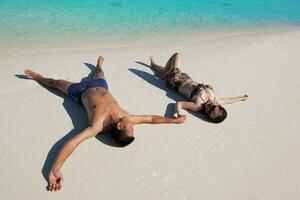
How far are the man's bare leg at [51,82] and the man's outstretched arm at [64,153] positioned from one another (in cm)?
121

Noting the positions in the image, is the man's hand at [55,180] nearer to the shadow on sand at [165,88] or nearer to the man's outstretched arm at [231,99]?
the shadow on sand at [165,88]

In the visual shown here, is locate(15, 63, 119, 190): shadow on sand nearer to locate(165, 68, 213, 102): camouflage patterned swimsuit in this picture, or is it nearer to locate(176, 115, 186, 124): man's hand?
locate(176, 115, 186, 124): man's hand

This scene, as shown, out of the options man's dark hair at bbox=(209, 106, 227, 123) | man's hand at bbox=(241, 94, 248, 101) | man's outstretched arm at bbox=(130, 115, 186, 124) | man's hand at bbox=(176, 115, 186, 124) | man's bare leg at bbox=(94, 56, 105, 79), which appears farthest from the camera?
man's hand at bbox=(241, 94, 248, 101)

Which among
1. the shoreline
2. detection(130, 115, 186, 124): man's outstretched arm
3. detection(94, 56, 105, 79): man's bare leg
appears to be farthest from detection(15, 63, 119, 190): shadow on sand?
the shoreline

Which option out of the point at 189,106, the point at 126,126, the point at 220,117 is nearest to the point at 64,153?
the point at 126,126

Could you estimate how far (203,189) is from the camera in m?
4.50

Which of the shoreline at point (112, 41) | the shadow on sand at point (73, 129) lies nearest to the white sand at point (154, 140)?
the shadow on sand at point (73, 129)

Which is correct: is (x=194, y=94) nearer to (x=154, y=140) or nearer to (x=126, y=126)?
(x=154, y=140)

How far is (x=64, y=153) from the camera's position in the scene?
4.46m

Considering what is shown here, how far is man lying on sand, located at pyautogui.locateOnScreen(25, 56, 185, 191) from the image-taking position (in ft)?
14.6

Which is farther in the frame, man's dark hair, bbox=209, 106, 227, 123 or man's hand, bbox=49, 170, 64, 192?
man's dark hair, bbox=209, 106, 227, 123

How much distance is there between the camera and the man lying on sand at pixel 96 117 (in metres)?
4.45

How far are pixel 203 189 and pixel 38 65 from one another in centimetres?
401

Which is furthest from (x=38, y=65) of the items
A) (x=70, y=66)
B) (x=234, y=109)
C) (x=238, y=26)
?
(x=238, y=26)
